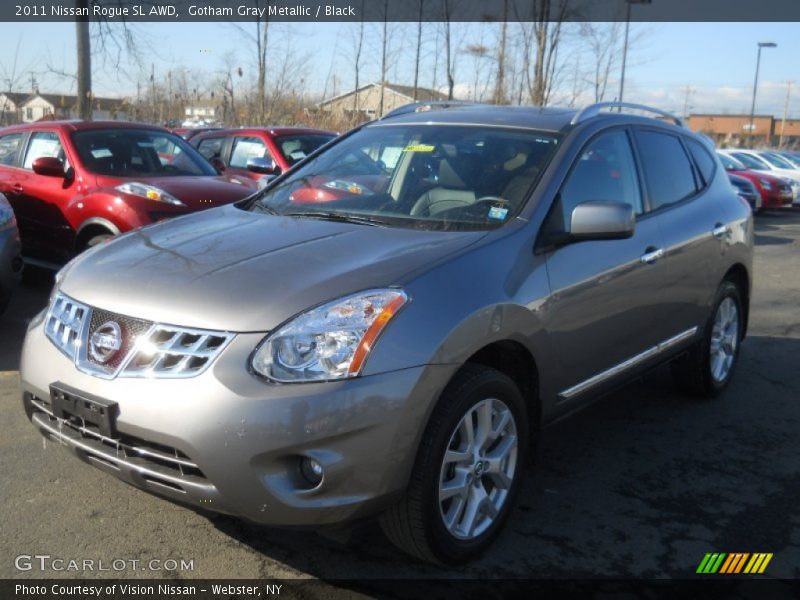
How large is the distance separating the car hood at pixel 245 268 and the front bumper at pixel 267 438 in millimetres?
209

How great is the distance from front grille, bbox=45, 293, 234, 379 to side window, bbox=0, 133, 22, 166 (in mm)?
6220

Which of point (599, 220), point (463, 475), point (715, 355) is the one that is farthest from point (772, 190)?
point (463, 475)

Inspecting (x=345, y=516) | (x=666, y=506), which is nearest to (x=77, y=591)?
(x=345, y=516)

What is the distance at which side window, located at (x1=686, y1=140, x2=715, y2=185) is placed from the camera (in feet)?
16.6

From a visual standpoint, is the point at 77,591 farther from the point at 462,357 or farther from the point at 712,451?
the point at 712,451

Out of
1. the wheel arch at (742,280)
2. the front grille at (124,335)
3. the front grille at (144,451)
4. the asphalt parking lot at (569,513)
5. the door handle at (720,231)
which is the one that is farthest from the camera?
the wheel arch at (742,280)

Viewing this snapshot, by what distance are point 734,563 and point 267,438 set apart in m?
1.99

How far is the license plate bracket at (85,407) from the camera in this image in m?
2.65

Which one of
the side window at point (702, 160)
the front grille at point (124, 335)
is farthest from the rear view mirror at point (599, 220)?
the side window at point (702, 160)

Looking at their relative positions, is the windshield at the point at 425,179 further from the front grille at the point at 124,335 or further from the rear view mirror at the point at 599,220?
the front grille at the point at 124,335

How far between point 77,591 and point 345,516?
1.05m

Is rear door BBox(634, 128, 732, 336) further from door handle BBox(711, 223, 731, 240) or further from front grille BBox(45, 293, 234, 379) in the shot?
front grille BBox(45, 293, 234, 379)

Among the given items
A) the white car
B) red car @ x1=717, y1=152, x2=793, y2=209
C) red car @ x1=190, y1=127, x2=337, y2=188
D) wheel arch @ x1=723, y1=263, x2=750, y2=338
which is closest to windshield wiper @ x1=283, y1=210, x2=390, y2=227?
wheel arch @ x1=723, y1=263, x2=750, y2=338

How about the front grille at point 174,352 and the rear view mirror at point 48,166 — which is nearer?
the front grille at point 174,352
